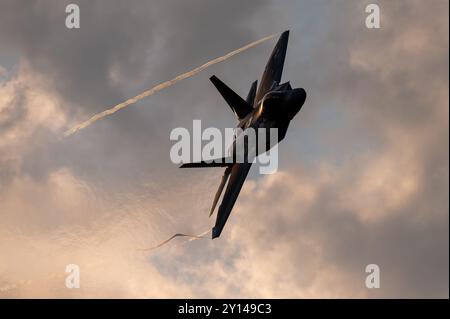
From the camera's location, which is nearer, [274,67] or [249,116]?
[249,116]

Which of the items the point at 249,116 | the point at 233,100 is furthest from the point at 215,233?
the point at 233,100

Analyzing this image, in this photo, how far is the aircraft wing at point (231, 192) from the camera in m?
38.4

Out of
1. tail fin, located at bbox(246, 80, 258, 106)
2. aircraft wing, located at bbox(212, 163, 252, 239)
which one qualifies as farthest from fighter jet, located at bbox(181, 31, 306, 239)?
tail fin, located at bbox(246, 80, 258, 106)

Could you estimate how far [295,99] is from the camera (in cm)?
3725

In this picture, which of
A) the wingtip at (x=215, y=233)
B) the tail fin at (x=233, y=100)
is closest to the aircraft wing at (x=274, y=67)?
the tail fin at (x=233, y=100)

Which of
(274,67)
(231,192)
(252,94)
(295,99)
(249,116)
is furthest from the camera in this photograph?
(252,94)

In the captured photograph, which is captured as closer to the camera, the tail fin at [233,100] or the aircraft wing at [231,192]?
the aircraft wing at [231,192]

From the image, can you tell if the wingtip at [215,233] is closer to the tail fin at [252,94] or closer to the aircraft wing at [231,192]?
the aircraft wing at [231,192]

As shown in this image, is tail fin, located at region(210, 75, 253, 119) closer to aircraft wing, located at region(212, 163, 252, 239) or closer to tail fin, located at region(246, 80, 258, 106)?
tail fin, located at region(246, 80, 258, 106)

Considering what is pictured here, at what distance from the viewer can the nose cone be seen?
122ft

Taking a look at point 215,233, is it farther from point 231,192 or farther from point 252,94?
point 252,94

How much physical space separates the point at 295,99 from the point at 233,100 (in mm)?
7557
